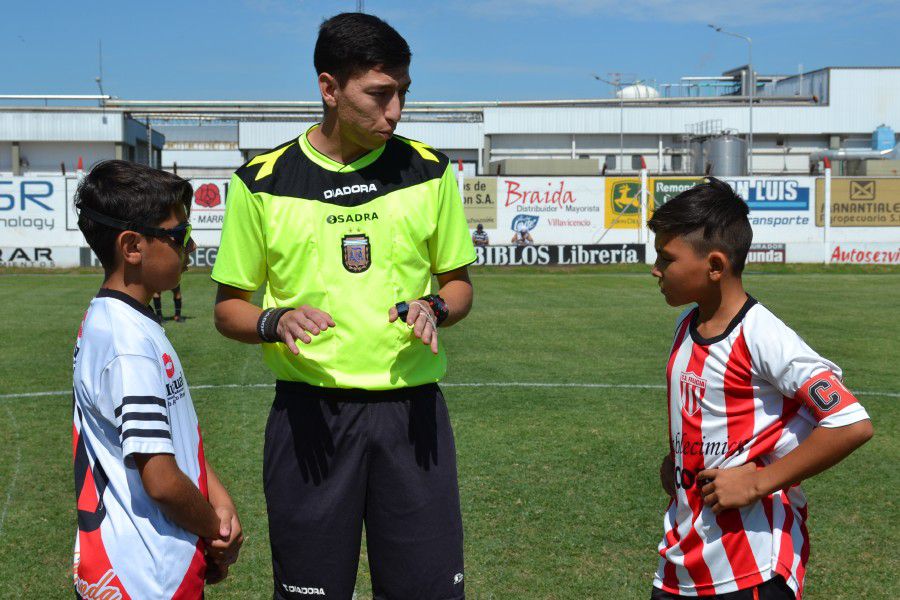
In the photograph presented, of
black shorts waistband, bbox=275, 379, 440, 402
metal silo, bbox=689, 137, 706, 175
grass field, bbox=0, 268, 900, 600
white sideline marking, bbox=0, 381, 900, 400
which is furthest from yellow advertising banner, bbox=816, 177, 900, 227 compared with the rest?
black shorts waistband, bbox=275, 379, 440, 402

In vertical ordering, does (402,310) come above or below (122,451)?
above

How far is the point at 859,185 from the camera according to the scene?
131ft

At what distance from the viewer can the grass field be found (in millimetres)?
5203

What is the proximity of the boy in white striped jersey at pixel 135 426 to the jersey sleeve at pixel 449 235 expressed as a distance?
2.89ft

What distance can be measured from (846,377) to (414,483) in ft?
29.3

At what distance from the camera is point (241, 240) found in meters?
3.27

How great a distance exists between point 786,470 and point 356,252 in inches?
58.0

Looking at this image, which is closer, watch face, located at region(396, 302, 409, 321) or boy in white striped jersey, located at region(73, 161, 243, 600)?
boy in white striped jersey, located at region(73, 161, 243, 600)

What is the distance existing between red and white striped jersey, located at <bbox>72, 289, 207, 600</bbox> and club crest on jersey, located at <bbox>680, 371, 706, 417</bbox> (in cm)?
158

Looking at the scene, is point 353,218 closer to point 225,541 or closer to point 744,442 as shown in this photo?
point 225,541

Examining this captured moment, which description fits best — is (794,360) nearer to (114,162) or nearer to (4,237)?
(114,162)

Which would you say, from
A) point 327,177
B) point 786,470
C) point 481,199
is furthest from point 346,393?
point 481,199

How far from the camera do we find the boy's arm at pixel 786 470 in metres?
2.84

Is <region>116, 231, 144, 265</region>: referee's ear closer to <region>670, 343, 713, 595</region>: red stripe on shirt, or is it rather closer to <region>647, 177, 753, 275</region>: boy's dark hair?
<region>647, 177, 753, 275</region>: boy's dark hair
